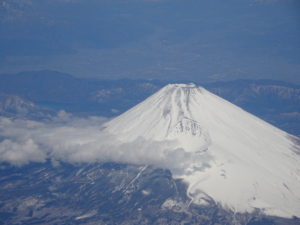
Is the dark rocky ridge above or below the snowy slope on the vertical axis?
below

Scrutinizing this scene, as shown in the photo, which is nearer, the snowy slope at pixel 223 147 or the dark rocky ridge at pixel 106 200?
the snowy slope at pixel 223 147

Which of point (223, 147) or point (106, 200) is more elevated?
point (223, 147)

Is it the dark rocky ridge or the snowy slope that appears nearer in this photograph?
the snowy slope

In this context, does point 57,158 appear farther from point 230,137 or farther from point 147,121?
point 230,137

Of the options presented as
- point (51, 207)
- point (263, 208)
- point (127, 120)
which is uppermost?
point (127, 120)

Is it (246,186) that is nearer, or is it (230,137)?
(246,186)

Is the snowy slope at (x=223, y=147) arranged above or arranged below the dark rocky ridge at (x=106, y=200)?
above

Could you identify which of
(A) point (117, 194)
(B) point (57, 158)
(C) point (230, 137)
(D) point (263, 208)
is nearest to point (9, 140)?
(B) point (57, 158)

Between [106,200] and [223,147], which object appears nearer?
[223,147]
